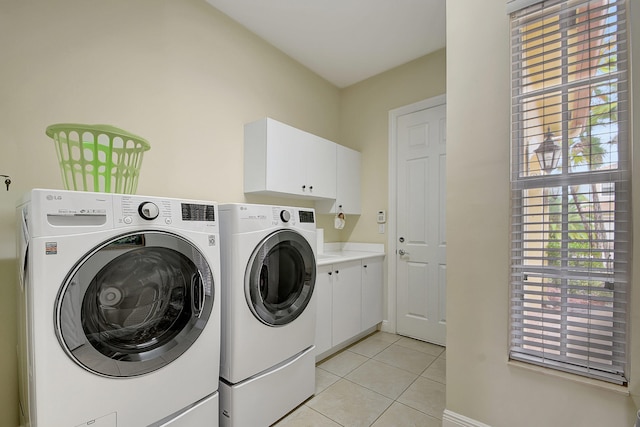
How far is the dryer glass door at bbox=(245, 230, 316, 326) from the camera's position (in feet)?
5.03

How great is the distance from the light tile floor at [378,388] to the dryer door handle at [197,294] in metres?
0.90

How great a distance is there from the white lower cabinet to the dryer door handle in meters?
1.01

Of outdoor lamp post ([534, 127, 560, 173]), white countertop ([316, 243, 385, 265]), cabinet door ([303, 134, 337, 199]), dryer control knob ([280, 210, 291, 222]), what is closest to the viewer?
outdoor lamp post ([534, 127, 560, 173])

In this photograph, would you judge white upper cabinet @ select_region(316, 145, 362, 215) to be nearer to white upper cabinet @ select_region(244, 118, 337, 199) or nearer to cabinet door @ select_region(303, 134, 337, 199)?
cabinet door @ select_region(303, 134, 337, 199)

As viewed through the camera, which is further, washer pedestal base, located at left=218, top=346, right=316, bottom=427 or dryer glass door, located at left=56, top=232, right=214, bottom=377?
washer pedestal base, located at left=218, top=346, right=316, bottom=427

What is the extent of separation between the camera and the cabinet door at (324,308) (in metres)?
2.24

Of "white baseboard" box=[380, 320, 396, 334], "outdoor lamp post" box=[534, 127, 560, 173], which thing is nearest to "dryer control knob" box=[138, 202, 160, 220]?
"outdoor lamp post" box=[534, 127, 560, 173]

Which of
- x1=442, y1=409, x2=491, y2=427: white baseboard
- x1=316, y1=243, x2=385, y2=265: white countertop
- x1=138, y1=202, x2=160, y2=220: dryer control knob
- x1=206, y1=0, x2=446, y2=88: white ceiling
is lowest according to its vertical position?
x1=442, y1=409, x2=491, y2=427: white baseboard

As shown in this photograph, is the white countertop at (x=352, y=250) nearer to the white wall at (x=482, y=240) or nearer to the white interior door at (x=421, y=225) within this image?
the white interior door at (x=421, y=225)

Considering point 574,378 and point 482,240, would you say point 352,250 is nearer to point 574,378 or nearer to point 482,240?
point 482,240

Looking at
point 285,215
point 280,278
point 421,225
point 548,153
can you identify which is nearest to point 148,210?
point 285,215

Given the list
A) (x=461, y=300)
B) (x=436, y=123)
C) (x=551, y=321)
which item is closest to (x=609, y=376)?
(x=551, y=321)

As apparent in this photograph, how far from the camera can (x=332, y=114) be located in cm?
335

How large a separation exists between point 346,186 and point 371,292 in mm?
1138
